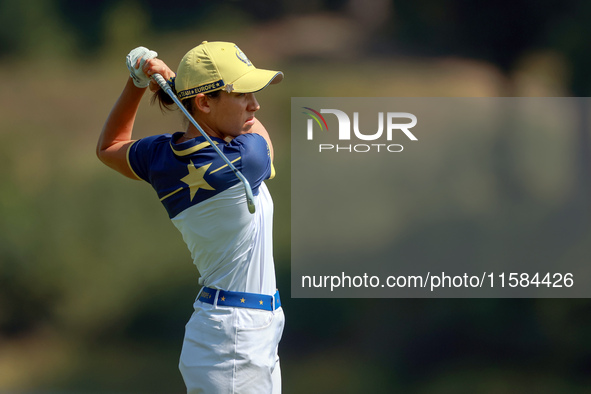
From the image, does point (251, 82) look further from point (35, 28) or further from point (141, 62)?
point (35, 28)

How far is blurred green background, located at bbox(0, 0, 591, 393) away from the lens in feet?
11.9

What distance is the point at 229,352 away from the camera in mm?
2002

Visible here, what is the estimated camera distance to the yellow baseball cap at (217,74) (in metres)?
1.96

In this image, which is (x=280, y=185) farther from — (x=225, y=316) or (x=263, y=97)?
(x=225, y=316)

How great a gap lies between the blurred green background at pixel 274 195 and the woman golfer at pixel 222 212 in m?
1.62

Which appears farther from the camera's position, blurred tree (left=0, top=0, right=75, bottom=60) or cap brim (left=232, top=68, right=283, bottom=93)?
blurred tree (left=0, top=0, right=75, bottom=60)

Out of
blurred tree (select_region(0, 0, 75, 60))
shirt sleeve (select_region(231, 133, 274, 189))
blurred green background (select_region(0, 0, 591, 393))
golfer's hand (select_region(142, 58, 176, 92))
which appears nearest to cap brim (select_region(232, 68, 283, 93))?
shirt sleeve (select_region(231, 133, 274, 189))

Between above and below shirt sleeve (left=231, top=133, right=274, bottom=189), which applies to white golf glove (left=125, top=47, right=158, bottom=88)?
above

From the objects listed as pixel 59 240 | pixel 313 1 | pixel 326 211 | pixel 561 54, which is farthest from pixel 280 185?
pixel 561 54

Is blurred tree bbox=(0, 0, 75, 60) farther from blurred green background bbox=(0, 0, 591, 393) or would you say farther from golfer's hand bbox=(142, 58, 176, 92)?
golfer's hand bbox=(142, 58, 176, 92)

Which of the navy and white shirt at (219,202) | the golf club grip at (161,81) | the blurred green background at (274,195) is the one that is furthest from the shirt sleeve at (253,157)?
the blurred green background at (274,195)

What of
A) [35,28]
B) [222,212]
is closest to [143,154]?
[222,212]

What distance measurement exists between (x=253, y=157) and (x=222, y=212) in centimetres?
17

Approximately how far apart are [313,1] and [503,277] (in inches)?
65.0
